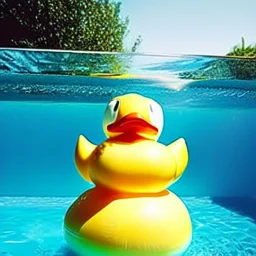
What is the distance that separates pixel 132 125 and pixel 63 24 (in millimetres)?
16260

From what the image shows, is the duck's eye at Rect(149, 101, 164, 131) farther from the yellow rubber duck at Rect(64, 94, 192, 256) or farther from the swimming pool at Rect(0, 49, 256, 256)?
the swimming pool at Rect(0, 49, 256, 256)

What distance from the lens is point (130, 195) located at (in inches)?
98.3

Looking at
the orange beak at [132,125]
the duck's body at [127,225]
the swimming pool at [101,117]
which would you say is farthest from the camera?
the swimming pool at [101,117]

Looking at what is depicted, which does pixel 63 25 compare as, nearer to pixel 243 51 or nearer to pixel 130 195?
pixel 243 51

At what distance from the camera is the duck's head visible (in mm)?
2496

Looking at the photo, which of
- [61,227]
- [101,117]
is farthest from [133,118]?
[101,117]

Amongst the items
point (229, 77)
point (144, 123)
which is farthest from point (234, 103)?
point (144, 123)

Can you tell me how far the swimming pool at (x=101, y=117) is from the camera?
4.71 metres

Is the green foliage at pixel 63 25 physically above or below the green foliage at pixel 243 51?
above

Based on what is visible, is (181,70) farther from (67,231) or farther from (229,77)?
(67,231)

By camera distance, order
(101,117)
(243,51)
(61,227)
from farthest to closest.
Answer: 1. (243,51)
2. (101,117)
3. (61,227)

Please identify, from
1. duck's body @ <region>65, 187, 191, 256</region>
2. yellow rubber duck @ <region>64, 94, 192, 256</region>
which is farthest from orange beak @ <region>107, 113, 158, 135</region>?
duck's body @ <region>65, 187, 191, 256</region>

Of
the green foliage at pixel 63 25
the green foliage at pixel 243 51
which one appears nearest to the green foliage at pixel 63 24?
the green foliage at pixel 63 25

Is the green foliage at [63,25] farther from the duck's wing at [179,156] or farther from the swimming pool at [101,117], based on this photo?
the duck's wing at [179,156]
